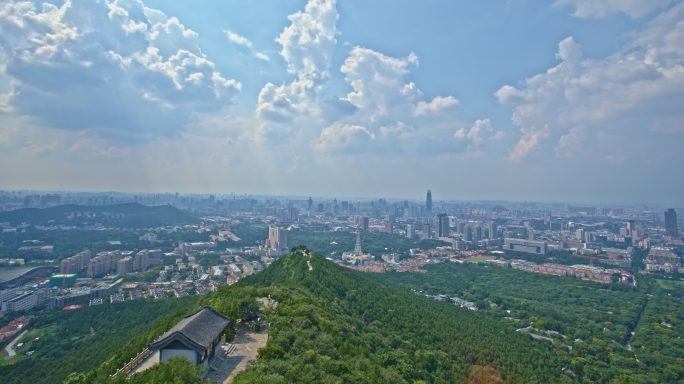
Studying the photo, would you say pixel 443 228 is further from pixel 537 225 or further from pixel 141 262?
pixel 141 262

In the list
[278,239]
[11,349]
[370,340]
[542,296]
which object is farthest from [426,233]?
[11,349]

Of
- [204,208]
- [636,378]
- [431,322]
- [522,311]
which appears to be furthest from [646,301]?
[204,208]

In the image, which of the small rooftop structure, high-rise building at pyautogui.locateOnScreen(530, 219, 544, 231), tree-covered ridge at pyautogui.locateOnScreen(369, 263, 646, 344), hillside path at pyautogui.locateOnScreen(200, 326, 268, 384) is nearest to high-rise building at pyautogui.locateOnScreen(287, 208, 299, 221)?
tree-covered ridge at pyautogui.locateOnScreen(369, 263, 646, 344)

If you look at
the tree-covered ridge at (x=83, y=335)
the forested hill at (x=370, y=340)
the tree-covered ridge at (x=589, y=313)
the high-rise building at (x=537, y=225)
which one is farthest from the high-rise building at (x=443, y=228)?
the tree-covered ridge at (x=83, y=335)

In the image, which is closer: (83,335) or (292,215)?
(83,335)

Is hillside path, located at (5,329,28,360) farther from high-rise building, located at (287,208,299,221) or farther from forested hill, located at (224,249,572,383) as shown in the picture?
high-rise building, located at (287,208,299,221)

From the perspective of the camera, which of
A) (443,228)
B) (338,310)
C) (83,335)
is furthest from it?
(443,228)

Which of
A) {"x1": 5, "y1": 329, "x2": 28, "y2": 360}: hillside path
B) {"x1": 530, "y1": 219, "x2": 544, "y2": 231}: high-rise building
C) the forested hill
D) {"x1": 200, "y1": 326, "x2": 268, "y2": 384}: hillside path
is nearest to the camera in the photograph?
{"x1": 200, "y1": 326, "x2": 268, "y2": 384}: hillside path
